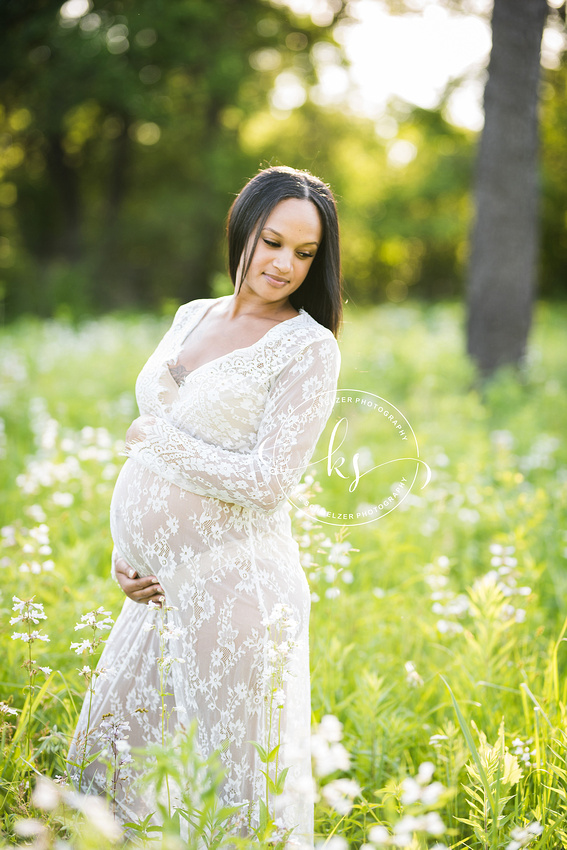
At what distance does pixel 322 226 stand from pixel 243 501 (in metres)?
0.81

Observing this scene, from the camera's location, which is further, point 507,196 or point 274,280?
A: point 507,196

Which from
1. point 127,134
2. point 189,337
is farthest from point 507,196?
point 127,134

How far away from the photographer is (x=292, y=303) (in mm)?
2037

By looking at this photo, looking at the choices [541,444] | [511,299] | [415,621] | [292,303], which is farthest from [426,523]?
[511,299]

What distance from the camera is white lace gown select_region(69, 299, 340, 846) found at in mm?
1691

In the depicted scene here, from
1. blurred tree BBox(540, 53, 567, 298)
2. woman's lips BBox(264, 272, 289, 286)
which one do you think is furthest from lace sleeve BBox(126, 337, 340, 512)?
blurred tree BBox(540, 53, 567, 298)

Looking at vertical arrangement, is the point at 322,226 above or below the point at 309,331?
above

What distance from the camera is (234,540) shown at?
179cm

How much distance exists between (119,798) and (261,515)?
3.20 ft

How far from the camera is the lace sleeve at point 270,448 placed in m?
1.65

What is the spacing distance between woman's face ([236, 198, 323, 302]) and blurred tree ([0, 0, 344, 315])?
11.7 meters

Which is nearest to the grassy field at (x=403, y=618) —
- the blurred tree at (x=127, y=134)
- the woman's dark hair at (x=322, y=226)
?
the woman's dark hair at (x=322, y=226)

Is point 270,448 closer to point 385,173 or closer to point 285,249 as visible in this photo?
point 285,249

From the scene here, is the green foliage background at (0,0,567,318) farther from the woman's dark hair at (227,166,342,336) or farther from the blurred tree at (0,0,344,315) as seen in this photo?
the woman's dark hair at (227,166,342,336)
